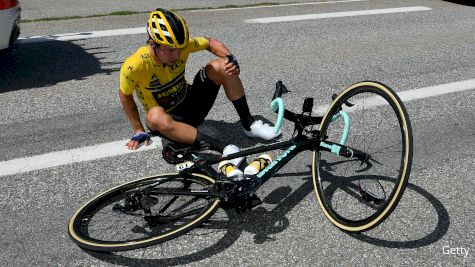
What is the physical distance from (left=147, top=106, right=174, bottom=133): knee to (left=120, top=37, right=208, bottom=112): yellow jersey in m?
0.28

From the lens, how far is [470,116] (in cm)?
634

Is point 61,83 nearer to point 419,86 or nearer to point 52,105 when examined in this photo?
point 52,105

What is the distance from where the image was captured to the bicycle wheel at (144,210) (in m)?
3.85

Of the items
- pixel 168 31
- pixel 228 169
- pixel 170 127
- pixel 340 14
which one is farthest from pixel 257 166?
pixel 340 14

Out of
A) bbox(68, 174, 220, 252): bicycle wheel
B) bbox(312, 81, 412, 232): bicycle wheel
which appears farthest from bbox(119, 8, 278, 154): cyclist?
bbox(312, 81, 412, 232): bicycle wheel

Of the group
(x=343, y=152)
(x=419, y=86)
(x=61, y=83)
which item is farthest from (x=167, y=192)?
(x=419, y=86)

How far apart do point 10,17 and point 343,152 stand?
5.54 metres

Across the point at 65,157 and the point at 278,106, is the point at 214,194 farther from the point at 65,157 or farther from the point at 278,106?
the point at 65,157

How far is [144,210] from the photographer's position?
3861mm

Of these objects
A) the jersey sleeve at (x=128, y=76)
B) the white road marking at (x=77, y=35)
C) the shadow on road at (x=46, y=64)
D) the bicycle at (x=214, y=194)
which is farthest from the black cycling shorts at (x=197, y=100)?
the white road marking at (x=77, y=35)

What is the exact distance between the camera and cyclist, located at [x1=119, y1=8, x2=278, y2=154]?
173 inches

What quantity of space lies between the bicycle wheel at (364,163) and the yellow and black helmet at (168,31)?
4.55ft

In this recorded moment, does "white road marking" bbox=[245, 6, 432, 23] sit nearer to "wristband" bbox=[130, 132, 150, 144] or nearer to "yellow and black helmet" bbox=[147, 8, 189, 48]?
"yellow and black helmet" bbox=[147, 8, 189, 48]

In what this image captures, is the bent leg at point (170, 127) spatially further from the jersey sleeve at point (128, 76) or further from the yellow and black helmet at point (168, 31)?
the yellow and black helmet at point (168, 31)
